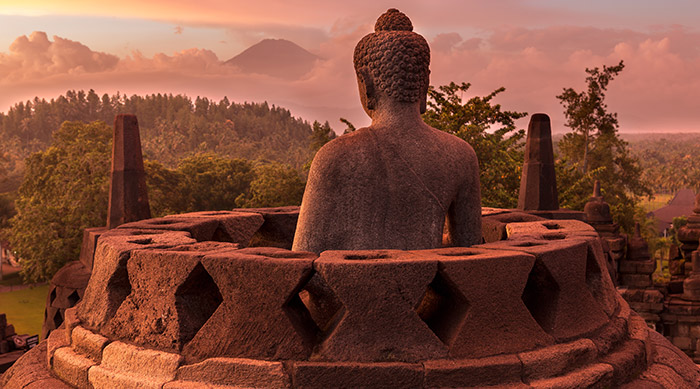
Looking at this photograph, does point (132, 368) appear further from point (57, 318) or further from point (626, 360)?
point (57, 318)

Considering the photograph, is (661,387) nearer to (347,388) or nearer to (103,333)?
(347,388)

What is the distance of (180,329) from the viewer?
3.21 metres

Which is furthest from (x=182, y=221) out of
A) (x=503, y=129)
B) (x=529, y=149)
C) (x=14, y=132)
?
(x=14, y=132)

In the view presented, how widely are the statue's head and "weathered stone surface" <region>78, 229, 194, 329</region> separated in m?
1.63

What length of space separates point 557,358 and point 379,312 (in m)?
0.99

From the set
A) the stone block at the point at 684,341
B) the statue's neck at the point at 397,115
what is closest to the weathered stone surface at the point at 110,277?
the statue's neck at the point at 397,115

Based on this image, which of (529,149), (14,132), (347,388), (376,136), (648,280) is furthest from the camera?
(14,132)

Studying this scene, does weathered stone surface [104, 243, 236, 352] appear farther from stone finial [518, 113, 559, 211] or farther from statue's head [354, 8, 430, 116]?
stone finial [518, 113, 559, 211]

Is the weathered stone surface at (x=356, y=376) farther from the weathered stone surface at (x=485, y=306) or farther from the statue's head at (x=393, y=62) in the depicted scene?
the statue's head at (x=393, y=62)

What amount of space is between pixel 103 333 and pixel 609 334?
3008 mm

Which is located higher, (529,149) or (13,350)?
(529,149)

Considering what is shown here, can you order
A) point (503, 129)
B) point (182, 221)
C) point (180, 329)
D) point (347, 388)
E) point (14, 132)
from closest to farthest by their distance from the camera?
point (347, 388) → point (180, 329) → point (182, 221) → point (503, 129) → point (14, 132)

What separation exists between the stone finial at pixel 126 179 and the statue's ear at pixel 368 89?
5.54 metres

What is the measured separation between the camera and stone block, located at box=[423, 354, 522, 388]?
2.88 meters
